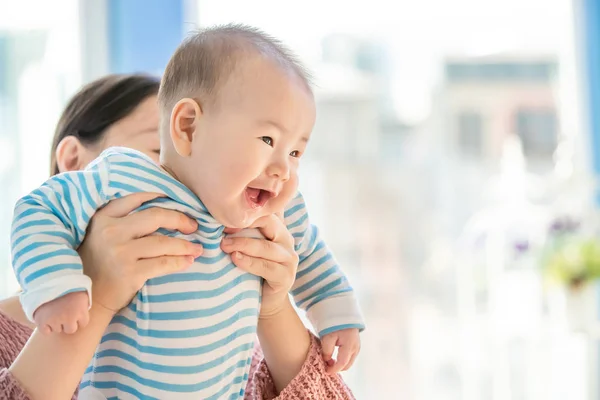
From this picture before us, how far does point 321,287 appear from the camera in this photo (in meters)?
1.14

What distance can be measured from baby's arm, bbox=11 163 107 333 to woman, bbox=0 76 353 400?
4 centimetres

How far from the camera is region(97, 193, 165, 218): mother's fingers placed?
3.06ft

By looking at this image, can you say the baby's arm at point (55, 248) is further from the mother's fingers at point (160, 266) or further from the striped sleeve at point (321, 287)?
the striped sleeve at point (321, 287)

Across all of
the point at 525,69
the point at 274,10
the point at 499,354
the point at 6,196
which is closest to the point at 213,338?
the point at 6,196

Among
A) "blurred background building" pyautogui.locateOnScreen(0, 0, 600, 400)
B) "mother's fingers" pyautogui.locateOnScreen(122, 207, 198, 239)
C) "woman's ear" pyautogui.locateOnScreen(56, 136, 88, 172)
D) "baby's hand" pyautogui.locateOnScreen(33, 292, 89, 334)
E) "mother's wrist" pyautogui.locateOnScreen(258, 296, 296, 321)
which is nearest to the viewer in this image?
"baby's hand" pyautogui.locateOnScreen(33, 292, 89, 334)

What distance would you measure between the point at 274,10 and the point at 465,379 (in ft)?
5.89

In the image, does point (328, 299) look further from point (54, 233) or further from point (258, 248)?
point (54, 233)

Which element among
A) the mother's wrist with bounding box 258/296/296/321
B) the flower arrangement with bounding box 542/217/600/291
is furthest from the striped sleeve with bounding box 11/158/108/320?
the flower arrangement with bounding box 542/217/600/291

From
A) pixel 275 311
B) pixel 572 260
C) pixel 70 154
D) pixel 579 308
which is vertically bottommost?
pixel 579 308

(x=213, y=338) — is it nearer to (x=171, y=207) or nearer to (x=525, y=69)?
(x=171, y=207)

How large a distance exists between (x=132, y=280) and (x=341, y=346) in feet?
1.23

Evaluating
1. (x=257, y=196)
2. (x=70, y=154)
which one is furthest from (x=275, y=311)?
(x=70, y=154)

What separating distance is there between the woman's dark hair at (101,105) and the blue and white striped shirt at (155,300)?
14.9 inches

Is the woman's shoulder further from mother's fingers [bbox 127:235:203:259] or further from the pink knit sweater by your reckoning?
mother's fingers [bbox 127:235:203:259]
